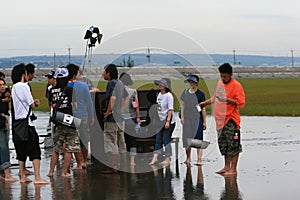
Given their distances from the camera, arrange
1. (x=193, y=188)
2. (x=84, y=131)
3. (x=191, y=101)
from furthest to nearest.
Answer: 1. (x=191, y=101)
2. (x=84, y=131)
3. (x=193, y=188)

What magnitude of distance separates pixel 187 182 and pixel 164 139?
2544 millimetres

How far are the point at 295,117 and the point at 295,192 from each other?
1728 centimetres

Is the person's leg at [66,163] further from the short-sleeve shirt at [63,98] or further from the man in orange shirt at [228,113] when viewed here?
the man in orange shirt at [228,113]

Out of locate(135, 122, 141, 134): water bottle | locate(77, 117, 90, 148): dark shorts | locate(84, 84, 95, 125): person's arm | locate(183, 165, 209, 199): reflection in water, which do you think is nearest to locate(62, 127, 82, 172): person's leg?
locate(77, 117, 90, 148): dark shorts

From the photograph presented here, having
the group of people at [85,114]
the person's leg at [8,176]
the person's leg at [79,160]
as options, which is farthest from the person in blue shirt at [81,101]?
the person's leg at [8,176]

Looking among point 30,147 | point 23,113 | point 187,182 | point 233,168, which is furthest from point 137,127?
point 23,113

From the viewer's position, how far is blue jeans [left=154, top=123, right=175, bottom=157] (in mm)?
14688

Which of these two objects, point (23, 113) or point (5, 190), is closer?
point (5, 190)

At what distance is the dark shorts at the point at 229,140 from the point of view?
13109mm

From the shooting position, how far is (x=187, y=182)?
1224cm

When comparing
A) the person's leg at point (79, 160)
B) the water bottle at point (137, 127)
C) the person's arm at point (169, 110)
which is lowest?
the person's leg at point (79, 160)

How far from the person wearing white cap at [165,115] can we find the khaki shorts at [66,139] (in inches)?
83.1

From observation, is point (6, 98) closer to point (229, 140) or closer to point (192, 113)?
point (192, 113)

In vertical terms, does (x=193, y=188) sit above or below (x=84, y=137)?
below
